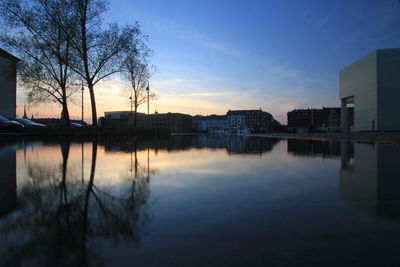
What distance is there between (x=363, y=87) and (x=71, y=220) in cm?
5199

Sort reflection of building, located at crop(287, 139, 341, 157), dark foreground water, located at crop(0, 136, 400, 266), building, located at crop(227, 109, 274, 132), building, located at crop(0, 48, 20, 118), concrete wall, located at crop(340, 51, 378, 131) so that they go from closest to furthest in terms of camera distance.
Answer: dark foreground water, located at crop(0, 136, 400, 266) < reflection of building, located at crop(287, 139, 341, 157) < building, located at crop(0, 48, 20, 118) < concrete wall, located at crop(340, 51, 378, 131) < building, located at crop(227, 109, 274, 132)

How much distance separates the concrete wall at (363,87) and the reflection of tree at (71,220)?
46891mm

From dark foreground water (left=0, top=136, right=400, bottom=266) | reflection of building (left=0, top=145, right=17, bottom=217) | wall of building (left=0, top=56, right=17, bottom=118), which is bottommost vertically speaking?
dark foreground water (left=0, top=136, right=400, bottom=266)

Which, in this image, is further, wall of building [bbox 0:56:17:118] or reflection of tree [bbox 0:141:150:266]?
wall of building [bbox 0:56:17:118]

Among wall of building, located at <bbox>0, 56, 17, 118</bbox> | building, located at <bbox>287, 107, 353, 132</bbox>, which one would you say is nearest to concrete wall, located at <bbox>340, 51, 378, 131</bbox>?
wall of building, located at <bbox>0, 56, 17, 118</bbox>

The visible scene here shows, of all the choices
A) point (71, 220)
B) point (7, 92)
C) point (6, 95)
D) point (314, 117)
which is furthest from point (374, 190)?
point (314, 117)

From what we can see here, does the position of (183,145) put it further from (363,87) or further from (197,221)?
(363,87)

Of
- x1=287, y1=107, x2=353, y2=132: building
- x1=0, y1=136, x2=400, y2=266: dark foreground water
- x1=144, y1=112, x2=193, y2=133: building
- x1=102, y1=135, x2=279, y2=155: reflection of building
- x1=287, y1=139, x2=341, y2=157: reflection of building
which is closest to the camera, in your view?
x1=0, y1=136, x2=400, y2=266: dark foreground water

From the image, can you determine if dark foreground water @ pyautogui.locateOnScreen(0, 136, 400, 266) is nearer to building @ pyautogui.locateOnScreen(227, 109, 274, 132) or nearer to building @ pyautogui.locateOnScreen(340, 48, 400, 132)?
building @ pyautogui.locateOnScreen(340, 48, 400, 132)

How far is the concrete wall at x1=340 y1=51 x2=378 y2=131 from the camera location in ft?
130

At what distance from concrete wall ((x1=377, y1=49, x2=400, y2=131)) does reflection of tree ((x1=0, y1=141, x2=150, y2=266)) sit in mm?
46723

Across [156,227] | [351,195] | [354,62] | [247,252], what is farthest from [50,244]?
[354,62]

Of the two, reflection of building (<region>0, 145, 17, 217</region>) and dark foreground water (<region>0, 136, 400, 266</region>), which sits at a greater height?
reflection of building (<region>0, 145, 17, 217</region>)

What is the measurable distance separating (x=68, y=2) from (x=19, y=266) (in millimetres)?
20565
